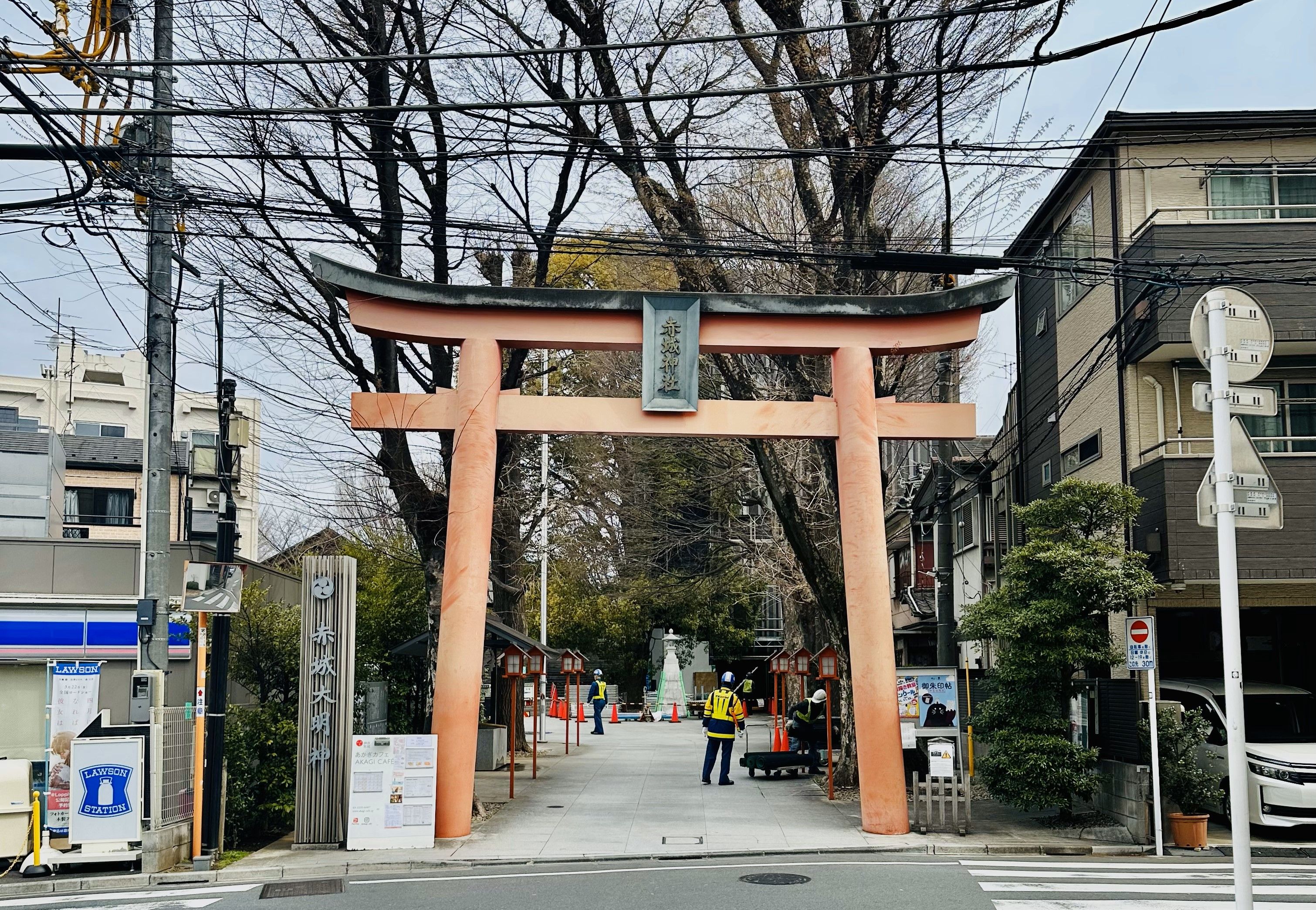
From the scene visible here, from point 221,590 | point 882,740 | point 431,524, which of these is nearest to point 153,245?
point 221,590

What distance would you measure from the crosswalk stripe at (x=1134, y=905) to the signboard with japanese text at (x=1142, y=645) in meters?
3.90

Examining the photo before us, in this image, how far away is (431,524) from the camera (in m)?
19.6

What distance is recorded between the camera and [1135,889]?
40.5 feet

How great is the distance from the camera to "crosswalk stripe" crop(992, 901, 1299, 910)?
Answer: 36.8 ft

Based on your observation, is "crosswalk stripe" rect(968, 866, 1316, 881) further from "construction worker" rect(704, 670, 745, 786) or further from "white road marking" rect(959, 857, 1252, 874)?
"construction worker" rect(704, 670, 745, 786)

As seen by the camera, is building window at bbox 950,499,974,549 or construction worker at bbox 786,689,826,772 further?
building window at bbox 950,499,974,549

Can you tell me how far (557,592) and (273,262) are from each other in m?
31.4

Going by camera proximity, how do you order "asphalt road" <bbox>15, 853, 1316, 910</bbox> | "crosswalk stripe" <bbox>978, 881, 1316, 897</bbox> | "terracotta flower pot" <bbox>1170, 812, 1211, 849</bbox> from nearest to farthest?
"asphalt road" <bbox>15, 853, 1316, 910</bbox>
"crosswalk stripe" <bbox>978, 881, 1316, 897</bbox>
"terracotta flower pot" <bbox>1170, 812, 1211, 849</bbox>

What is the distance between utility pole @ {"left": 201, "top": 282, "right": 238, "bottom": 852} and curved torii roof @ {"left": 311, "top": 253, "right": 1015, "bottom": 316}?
2.64 m

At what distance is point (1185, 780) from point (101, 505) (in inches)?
1526

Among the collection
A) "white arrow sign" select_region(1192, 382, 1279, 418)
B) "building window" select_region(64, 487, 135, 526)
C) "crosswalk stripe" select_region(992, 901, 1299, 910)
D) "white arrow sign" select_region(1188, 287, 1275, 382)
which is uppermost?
"building window" select_region(64, 487, 135, 526)

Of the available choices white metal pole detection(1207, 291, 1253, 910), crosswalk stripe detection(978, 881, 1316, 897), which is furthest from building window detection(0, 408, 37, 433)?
white metal pole detection(1207, 291, 1253, 910)

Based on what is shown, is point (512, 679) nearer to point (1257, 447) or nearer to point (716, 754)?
point (716, 754)

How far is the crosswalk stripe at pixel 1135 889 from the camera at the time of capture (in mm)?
12117
